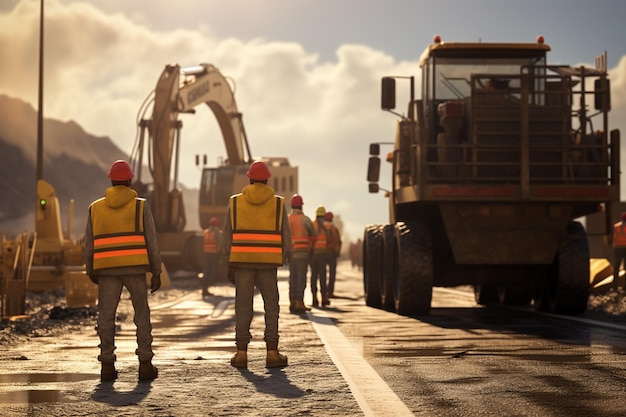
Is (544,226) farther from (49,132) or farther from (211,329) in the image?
(49,132)

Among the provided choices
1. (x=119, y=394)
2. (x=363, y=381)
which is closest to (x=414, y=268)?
(x=363, y=381)

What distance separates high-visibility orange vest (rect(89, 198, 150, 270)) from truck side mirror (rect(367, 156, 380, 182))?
1005cm

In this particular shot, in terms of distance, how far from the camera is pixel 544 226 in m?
15.6

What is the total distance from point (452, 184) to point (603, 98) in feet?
7.91

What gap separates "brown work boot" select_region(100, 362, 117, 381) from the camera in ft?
28.2

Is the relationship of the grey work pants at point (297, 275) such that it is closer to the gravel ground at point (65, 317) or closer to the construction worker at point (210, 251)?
the gravel ground at point (65, 317)

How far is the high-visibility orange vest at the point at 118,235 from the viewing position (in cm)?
912

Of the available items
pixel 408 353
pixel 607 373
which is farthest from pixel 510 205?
pixel 607 373

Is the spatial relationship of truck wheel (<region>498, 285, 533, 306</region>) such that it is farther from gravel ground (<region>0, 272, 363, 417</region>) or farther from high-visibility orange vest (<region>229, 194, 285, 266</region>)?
high-visibility orange vest (<region>229, 194, 285, 266</region>)

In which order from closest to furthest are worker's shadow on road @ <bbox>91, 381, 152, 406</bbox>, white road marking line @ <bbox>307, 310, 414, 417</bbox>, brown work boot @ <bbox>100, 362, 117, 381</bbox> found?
white road marking line @ <bbox>307, 310, 414, 417</bbox> < worker's shadow on road @ <bbox>91, 381, 152, 406</bbox> < brown work boot @ <bbox>100, 362, 117, 381</bbox>

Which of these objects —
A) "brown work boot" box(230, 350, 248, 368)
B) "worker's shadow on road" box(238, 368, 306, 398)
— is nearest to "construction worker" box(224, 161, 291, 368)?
"brown work boot" box(230, 350, 248, 368)

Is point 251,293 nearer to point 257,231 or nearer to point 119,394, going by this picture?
point 257,231

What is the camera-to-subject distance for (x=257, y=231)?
994cm

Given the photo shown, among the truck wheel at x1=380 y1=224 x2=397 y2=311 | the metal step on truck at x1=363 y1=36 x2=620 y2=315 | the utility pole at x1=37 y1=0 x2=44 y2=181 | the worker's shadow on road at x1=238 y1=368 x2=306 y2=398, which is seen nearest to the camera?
the worker's shadow on road at x1=238 y1=368 x2=306 y2=398
